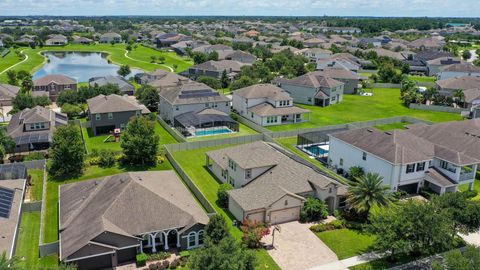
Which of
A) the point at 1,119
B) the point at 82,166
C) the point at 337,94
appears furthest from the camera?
the point at 337,94

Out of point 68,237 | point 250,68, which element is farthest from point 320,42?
point 68,237

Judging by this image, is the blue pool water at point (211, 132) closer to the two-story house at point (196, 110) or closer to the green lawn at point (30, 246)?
the two-story house at point (196, 110)

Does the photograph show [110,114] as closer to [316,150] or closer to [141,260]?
[316,150]

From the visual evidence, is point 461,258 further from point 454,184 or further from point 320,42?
point 320,42

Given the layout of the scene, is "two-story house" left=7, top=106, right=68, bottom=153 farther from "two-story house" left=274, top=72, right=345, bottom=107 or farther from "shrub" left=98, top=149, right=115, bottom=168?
"two-story house" left=274, top=72, right=345, bottom=107

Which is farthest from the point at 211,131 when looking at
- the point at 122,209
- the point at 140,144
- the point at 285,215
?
the point at 122,209
